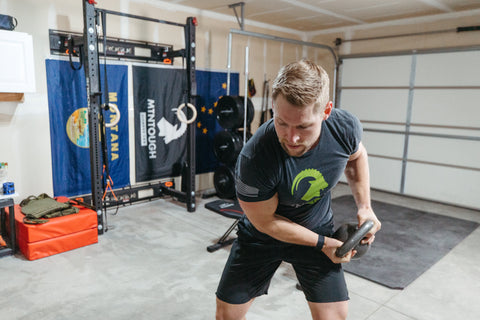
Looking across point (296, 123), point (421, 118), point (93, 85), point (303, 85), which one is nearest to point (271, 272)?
point (296, 123)

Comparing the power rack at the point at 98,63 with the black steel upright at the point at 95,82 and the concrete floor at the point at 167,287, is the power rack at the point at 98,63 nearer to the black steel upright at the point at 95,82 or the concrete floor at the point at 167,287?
the black steel upright at the point at 95,82

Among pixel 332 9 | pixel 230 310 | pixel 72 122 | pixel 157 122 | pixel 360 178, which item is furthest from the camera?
pixel 332 9

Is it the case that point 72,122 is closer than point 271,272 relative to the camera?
No

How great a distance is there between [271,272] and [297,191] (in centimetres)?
48

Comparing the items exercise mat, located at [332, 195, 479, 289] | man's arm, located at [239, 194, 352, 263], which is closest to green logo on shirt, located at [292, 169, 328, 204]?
man's arm, located at [239, 194, 352, 263]

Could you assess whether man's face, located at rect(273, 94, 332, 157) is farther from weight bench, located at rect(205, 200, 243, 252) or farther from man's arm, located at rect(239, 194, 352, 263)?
weight bench, located at rect(205, 200, 243, 252)

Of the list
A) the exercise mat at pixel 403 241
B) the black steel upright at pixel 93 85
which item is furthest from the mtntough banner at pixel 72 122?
the exercise mat at pixel 403 241

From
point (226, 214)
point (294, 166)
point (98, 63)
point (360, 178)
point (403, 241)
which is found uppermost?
point (98, 63)

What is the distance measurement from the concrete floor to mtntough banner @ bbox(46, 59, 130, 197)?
2.77 ft

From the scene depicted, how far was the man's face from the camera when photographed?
1197mm

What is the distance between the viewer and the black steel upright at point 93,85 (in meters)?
3.29

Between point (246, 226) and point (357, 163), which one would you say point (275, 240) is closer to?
point (246, 226)

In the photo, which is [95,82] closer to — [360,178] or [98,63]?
[98,63]

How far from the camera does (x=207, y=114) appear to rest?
17.4ft
